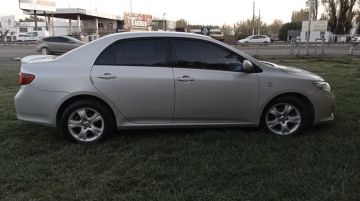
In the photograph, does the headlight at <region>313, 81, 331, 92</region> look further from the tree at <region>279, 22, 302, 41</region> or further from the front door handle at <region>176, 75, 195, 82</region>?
the tree at <region>279, 22, 302, 41</region>

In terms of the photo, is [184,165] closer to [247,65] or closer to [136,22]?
[247,65]

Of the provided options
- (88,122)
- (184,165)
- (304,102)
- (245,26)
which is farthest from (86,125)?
(245,26)

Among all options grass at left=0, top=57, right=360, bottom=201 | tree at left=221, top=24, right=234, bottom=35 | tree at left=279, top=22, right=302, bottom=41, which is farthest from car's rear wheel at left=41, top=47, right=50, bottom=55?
tree at left=221, top=24, right=234, bottom=35

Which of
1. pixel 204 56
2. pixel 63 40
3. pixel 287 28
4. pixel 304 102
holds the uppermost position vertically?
pixel 287 28

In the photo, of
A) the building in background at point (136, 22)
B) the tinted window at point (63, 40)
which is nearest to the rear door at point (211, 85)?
the tinted window at point (63, 40)

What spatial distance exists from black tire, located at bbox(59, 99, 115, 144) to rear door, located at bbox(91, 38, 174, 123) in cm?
21

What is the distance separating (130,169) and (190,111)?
141 cm

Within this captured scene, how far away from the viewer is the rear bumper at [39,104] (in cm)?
518

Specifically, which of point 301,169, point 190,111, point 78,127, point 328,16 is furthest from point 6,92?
point 328,16

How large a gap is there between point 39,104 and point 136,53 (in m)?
1.48

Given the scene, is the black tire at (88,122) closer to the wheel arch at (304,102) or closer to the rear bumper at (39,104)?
the rear bumper at (39,104)

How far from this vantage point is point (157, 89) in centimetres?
524

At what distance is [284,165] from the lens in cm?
438

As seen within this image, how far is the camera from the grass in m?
3.73
